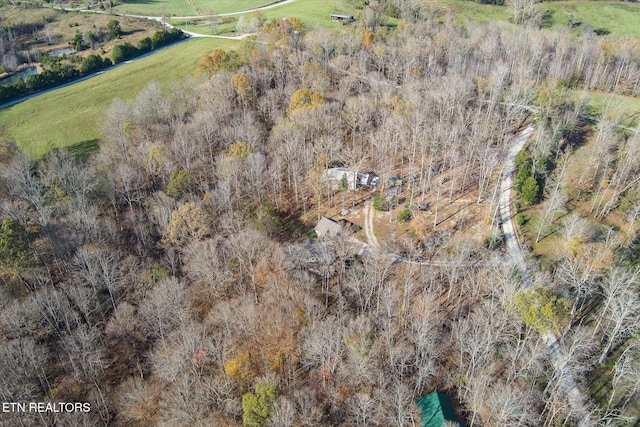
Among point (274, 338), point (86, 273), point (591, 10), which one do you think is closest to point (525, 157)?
point (274, 338)

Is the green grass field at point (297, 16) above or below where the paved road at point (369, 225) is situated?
above

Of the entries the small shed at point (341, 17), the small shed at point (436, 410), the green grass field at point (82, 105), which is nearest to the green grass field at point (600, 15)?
the small shed at point (341, 17)

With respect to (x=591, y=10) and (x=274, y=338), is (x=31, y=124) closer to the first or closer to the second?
(x=274, y=338)

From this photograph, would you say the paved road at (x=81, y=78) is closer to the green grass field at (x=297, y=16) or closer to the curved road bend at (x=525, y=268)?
the green grass field at (x=297, y=16)

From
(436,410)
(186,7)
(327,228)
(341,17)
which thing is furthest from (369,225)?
(186,7)

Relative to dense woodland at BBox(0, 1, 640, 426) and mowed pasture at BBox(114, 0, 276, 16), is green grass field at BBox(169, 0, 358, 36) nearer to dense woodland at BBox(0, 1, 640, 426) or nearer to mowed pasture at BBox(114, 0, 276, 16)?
mowed pasture at BBox(114, 0, 276, 16)

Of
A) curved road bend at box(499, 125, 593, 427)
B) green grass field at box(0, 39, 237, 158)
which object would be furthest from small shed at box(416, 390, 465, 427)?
green grass field at box(0, 39, 237, 158)

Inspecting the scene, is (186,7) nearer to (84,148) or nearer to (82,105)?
(82,105)
